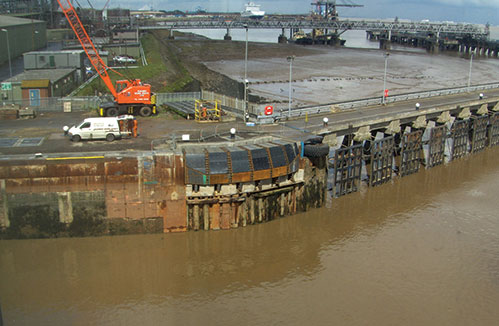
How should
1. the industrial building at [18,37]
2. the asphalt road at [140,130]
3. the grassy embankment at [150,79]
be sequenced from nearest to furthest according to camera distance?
the asphalt road at [140,130] → the grassy embankment at [150,79] → the industrial building at [18,37]

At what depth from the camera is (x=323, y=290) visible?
22891mm

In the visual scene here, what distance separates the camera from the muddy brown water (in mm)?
20969

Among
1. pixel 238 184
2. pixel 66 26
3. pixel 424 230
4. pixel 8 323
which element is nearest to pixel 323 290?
pixel 238 184

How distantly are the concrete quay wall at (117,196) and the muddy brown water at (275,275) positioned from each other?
27.5 inches

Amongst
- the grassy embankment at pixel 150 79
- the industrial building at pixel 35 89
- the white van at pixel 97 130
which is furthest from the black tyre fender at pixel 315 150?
the grassy embankment at pixel 150 79

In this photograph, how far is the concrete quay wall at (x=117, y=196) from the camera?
25.8 metres

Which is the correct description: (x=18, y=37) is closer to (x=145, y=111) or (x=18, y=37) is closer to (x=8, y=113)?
(x=8, y=113)

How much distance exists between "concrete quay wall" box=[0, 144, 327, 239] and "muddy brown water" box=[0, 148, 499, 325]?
27.5 inches

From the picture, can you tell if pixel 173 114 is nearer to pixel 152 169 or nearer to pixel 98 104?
pixel 98 104

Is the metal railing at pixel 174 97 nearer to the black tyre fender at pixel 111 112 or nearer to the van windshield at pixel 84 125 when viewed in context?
the black tyre fender at pixel 111 112

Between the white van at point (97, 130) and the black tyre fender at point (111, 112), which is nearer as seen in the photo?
the white van at point (97, 130)

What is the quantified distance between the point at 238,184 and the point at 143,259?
6.26 meters

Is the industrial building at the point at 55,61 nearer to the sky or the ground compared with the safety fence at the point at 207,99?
nearer to the sky

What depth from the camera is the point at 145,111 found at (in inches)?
1492
